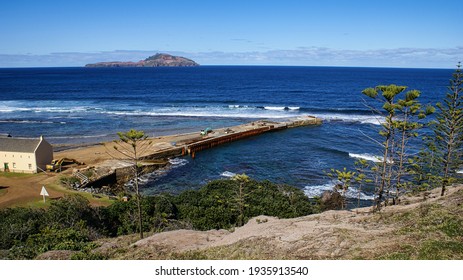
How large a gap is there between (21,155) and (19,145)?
951mm

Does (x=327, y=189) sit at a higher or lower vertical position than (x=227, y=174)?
higher

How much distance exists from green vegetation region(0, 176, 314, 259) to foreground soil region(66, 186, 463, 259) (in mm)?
2191

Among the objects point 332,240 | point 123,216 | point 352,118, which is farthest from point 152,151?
point 352,118

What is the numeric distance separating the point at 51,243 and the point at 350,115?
211ft

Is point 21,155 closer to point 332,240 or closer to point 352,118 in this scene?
point 332,240

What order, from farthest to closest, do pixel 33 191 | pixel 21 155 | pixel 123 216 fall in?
1. pixel 21 155
2. pixel 33 191
3. pixel 123 216

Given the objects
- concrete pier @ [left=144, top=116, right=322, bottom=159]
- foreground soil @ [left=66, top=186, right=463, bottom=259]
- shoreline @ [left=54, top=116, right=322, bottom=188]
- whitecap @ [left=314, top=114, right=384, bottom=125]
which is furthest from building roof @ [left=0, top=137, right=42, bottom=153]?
whitecap @ [left=314, top=114, right=384, bottom=125]

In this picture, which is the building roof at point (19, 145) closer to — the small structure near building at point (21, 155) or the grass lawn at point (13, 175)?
the small structure near building at point (21, 155)

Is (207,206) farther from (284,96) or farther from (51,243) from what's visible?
(284,96)

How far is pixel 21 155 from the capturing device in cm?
3256

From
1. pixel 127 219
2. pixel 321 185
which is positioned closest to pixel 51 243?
pixel 127 219

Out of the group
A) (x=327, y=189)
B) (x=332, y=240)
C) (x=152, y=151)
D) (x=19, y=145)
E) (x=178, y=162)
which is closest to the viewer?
(x=332, y=240)

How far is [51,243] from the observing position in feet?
48.4

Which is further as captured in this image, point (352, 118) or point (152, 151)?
point (352, 118)
